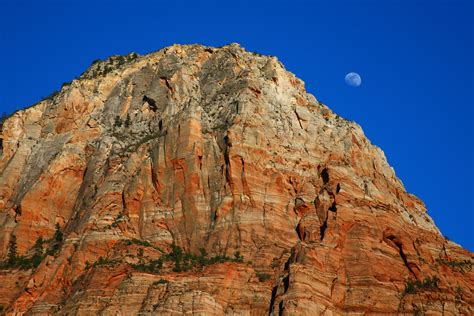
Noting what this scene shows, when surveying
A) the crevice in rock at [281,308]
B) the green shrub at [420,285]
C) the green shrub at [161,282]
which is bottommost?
the crevice in rock at [281,308]

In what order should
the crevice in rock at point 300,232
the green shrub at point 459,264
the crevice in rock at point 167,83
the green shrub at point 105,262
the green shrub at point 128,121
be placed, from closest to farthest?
the green shrub at point 105,262 → the crevice in rock at point 300,232 → the green shrub at point 459,264 → the green shrub at point 128,121 → the crevice in rock at point 167,83

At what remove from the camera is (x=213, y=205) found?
398 ft

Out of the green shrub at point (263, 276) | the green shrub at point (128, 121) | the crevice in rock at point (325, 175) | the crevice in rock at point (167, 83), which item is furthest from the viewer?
the crevice in rock at point (167, 83)

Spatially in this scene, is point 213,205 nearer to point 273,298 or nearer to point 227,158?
point 227,158

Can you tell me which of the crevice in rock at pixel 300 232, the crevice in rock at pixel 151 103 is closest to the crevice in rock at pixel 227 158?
the crevice in rock at pixel 300 232

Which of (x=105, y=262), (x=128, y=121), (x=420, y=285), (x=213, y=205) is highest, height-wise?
(x=128, y=121)

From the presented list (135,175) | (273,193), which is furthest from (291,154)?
(135,175)

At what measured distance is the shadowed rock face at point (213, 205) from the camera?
110125 mm

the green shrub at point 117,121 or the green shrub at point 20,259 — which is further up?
the green shrub at point 117,121

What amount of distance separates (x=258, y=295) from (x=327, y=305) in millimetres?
7061

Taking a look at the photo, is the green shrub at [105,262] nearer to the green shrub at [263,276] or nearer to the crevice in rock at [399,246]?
the green shrub at [263,276]

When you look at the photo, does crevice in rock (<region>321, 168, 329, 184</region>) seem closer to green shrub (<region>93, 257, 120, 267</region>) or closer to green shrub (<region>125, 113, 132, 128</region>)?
green shrub (<region>93, 257, 120, 267</region>)

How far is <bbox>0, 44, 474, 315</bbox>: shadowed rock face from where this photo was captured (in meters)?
110

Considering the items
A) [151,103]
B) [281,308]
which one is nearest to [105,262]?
[281,308]
